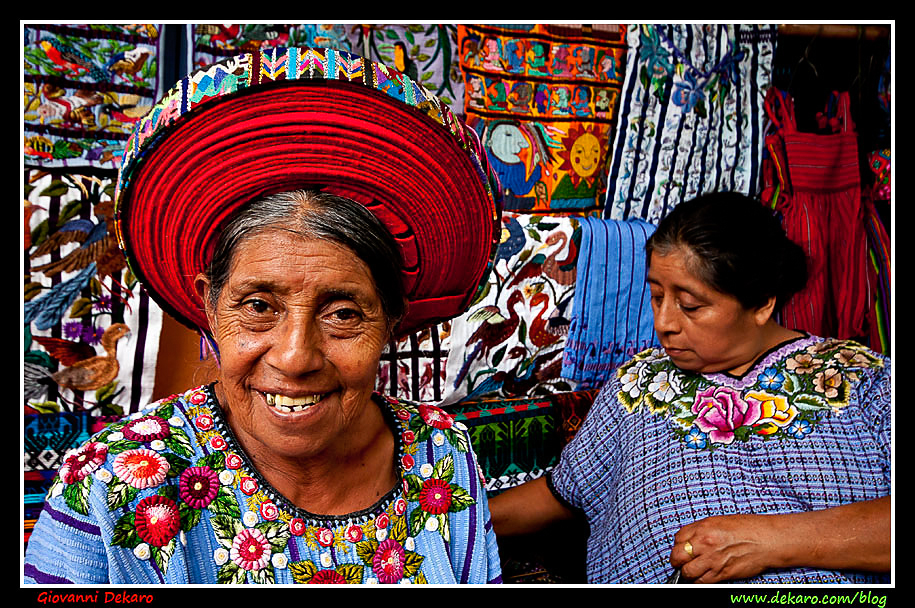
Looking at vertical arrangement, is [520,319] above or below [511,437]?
above

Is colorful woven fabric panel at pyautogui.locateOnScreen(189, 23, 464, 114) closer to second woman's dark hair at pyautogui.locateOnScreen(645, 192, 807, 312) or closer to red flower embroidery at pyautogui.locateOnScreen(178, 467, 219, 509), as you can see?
second woman's dark hair at pyautogui.locateOnScreen(645, 192, 807, 312)

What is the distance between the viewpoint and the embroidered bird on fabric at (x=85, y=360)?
201 centimetres

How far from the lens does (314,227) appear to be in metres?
1.09

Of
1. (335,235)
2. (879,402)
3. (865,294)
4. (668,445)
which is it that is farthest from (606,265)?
(335,235)

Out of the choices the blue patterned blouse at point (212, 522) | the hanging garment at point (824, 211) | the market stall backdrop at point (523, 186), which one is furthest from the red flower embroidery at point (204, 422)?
the hanging garment at point (824, 211)

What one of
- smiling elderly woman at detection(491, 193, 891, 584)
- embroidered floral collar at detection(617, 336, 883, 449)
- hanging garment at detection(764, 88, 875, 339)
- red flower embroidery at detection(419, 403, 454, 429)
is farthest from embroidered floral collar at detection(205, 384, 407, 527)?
hanging garment at detection(764, 88, 875, 339)

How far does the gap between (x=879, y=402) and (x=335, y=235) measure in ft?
5.56

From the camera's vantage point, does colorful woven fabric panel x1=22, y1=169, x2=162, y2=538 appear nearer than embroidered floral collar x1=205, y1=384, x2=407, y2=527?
No

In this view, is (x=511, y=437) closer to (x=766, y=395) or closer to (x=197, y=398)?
(x=766, y=395)

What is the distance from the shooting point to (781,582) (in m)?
1.69

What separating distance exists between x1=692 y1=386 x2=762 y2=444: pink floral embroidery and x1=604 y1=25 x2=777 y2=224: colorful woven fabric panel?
95cm

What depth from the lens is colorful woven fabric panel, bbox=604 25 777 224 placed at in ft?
8.56

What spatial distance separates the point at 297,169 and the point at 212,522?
637mm

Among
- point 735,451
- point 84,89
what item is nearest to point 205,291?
point 84,89
